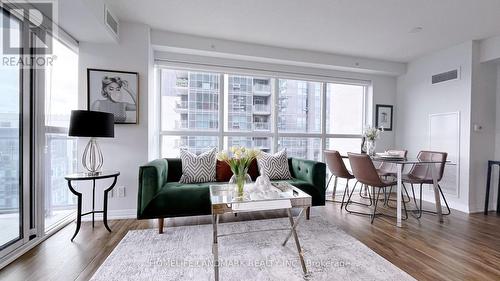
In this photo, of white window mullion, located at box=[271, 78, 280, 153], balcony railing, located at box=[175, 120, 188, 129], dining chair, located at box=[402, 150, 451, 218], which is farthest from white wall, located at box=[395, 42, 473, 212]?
balcony railing, located at box=[175, 120, 188, 129]

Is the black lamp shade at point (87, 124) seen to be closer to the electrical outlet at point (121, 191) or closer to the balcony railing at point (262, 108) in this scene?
the electrical outlet at point (121, 191)

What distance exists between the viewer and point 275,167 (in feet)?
10.4

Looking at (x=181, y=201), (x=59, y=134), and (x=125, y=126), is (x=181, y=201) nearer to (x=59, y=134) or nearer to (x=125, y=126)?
(x=125, y=126)

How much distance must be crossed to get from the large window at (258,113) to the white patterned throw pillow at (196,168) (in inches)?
25.8

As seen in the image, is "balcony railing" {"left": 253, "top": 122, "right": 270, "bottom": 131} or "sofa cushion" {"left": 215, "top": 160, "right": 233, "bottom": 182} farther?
"balcony railing" {"left": 253, "top": 122, "right": 270, "bottom": 131}

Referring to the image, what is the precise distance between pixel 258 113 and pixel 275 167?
117cm

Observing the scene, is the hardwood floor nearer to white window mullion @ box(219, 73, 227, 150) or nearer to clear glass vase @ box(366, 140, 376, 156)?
clear glass vase @ box(366, 140, 376, 156)

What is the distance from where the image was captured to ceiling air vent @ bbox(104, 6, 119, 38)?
245 cm

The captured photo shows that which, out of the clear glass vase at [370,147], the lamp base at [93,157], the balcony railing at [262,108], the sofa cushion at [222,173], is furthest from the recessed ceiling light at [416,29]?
the lamp base at [93,157]

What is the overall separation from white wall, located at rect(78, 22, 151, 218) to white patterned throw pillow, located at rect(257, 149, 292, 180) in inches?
61.8

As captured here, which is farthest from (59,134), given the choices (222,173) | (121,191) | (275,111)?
(275,111)

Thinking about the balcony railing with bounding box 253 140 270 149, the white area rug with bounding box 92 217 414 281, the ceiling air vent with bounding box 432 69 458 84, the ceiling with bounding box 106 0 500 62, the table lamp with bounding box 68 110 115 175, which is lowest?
the white area rug with bounding box 92 217 414 281

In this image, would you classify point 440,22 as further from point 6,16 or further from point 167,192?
point 6,16

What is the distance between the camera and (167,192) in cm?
244
